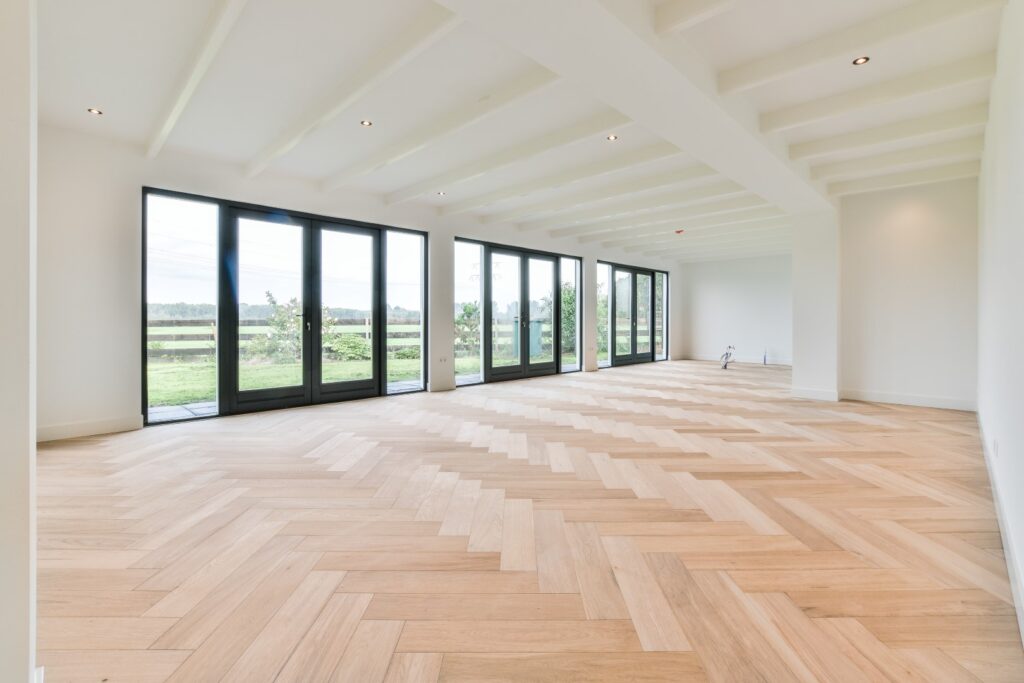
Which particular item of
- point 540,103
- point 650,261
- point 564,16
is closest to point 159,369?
point 540,103

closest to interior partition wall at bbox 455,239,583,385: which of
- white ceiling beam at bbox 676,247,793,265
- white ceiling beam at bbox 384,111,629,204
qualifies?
white ceiling beam at bbox 384,111,629,204

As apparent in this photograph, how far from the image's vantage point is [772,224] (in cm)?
744

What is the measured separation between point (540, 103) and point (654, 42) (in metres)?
1.18

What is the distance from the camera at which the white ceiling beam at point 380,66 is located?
2458 millimetres

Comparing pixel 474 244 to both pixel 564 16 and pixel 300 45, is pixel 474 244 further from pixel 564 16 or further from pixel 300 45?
pixel 564 16

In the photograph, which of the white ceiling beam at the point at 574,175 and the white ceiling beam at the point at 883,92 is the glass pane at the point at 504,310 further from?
the white ceiling beam at the point at 883,92

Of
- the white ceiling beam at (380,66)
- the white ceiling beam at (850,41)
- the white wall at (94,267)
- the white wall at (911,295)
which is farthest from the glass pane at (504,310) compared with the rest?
the white ceiling beam at (850,41)

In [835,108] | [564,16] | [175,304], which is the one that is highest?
[835,108]

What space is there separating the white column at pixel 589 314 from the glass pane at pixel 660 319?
2.80 m

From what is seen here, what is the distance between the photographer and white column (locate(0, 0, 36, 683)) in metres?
1.00

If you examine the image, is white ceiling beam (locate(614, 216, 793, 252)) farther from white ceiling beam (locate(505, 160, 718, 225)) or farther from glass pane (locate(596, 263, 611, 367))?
white ceiling beam (locate(505, 160, 718, 225))

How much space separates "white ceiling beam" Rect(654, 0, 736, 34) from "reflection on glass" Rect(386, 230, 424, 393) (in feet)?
15.2

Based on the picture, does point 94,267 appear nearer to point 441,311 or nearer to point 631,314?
point 441,311

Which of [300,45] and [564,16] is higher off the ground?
[300,45]
